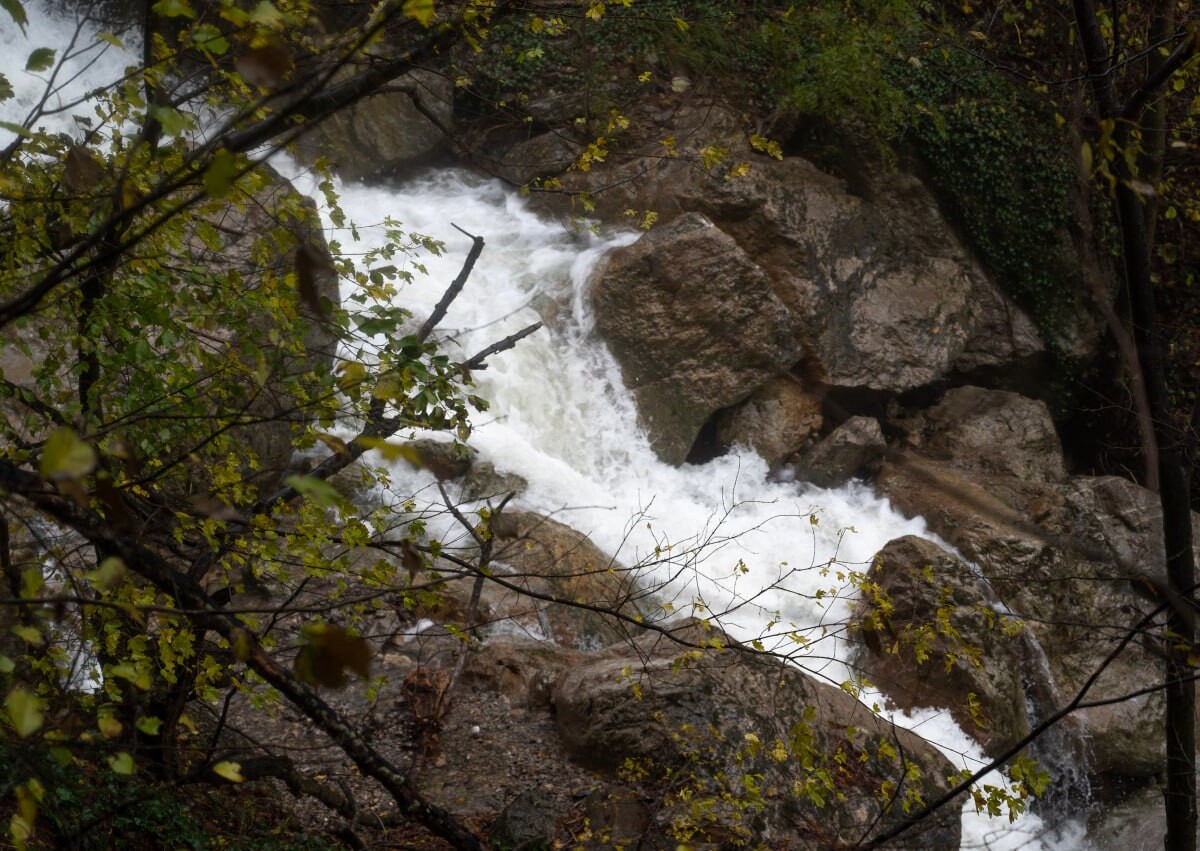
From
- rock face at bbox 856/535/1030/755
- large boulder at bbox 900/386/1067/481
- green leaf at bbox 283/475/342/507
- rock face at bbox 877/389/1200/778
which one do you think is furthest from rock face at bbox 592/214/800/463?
green leaf at bbox 283/475/342/507

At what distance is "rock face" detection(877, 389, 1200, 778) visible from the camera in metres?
7.73

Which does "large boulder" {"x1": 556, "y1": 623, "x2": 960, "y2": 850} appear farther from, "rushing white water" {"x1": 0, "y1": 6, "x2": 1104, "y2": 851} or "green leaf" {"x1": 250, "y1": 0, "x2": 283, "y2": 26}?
"green leaf" {"x1": 250, "y1": 0, "x2": 283, "y2": 26}

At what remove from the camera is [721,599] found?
8016mm

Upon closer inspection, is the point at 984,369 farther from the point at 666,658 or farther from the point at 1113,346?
the point at 666,658

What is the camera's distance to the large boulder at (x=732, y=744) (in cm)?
454

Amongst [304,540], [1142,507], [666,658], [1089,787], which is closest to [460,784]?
[666,658]

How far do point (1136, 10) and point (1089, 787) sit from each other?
6.24m

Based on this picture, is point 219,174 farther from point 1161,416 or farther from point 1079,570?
point 1079,570

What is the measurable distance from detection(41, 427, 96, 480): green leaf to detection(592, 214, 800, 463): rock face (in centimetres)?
864

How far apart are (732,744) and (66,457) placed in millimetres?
4076

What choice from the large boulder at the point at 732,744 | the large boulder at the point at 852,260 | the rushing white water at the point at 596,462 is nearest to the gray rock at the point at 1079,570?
the rushing white water at the point at 596,462

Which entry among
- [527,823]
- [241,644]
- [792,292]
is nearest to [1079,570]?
[792,292]

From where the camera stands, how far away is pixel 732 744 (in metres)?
4.81

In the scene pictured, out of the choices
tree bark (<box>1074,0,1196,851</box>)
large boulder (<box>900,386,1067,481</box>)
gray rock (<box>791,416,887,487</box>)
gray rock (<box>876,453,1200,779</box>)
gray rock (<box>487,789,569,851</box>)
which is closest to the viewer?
tree bark (<box>1074,0,1196,851</box>)
